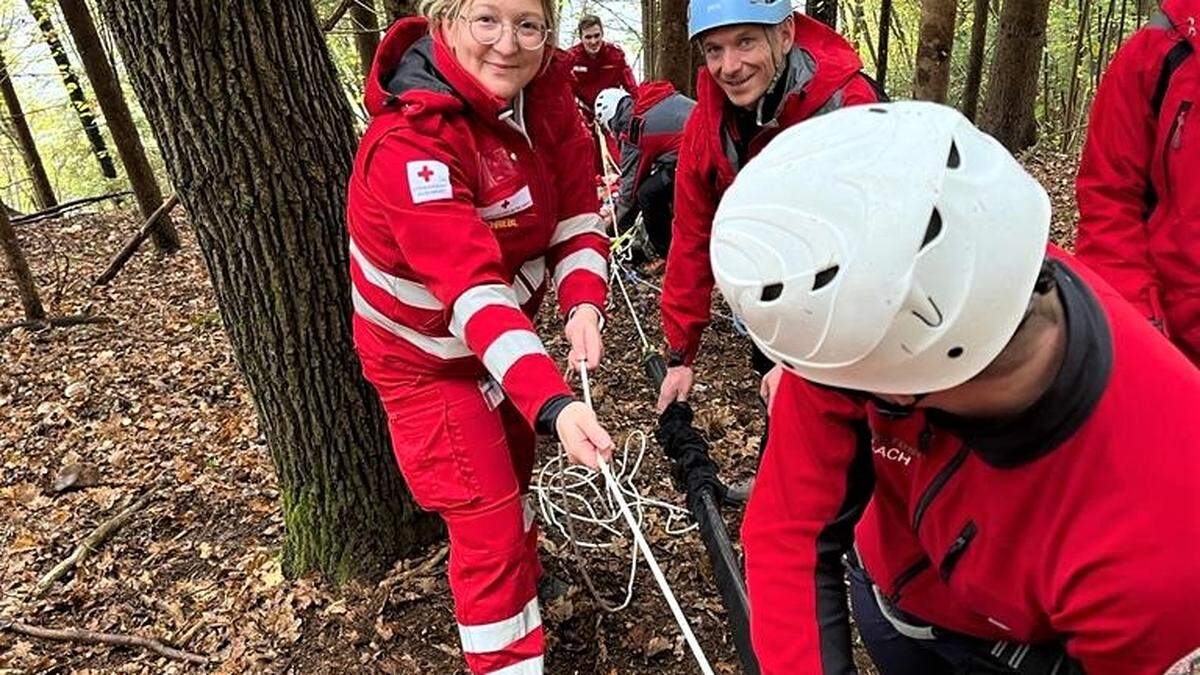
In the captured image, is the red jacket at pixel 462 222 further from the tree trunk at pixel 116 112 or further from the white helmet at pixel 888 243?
the tree trunk at pixel 116 112

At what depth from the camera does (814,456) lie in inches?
67.4

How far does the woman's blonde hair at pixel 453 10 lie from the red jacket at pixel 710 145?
875 mm

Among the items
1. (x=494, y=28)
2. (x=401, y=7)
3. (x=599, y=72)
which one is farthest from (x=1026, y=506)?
(x=599, y=72)

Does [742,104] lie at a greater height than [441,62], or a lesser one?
lesser

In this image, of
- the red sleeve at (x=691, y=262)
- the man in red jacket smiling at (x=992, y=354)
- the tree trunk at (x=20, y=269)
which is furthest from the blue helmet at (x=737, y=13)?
the tree trunk at (x=20, y=269)

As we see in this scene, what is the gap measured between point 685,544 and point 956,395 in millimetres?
2893

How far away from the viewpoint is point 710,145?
3.37 metres

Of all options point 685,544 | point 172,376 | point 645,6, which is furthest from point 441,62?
point 645,6

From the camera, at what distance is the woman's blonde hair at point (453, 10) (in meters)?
2.57

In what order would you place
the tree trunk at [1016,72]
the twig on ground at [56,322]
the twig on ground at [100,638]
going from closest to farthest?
the twig on ground at [100,638], the twig on ground at [56,322], the tree trunk at [1016,72]

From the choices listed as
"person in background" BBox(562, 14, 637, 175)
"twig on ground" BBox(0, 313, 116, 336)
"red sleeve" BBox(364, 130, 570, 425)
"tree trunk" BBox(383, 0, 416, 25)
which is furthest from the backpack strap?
"twig on ground" BBox(0, 313, 116, 336)

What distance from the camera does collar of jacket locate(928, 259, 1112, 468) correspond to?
1.22m

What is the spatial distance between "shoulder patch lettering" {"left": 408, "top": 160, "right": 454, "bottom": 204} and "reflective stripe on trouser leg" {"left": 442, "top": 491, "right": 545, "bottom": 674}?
101cm

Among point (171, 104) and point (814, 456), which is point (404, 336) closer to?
point (171, 104)
